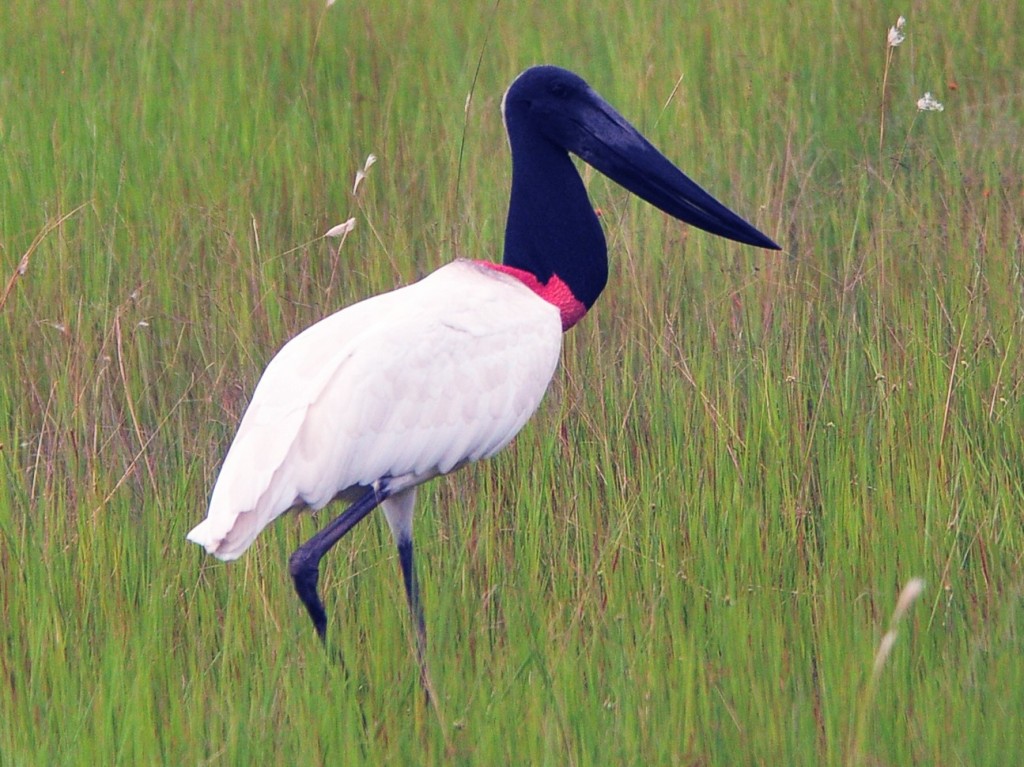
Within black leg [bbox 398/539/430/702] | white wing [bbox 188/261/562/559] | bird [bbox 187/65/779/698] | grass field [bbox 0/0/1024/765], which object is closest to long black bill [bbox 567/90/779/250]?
bird [bbox 187/65/779/698]

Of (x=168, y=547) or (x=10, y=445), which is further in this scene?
(x=10, y=445)

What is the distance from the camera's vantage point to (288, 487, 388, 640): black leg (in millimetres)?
2703

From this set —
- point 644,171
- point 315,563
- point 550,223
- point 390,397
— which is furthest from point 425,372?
point 644,171

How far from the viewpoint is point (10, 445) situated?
10.8 feet

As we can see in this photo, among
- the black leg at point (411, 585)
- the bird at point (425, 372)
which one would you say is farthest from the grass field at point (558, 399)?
the bird at point (425, 372)

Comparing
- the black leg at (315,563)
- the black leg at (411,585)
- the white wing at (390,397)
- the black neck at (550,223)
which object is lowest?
the black leg at (411,585)

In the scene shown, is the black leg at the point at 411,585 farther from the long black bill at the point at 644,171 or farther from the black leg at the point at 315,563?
the long black bill at the point at 644,171

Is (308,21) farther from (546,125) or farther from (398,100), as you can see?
(546,125)

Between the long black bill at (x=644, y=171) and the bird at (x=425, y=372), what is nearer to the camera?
the bird at (x=425, y=372)

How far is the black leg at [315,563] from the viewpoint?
270 cm

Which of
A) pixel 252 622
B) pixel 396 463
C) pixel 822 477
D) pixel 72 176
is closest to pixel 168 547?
pixel 252 622

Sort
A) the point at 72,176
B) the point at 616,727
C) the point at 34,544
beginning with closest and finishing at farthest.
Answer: the point at 616,727 < the point at 34,544 < the point at 72,176

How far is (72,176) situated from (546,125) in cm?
158

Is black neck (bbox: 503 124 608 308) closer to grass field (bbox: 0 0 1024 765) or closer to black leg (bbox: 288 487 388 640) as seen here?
grass field (bbox: 0 0 1024 765)
